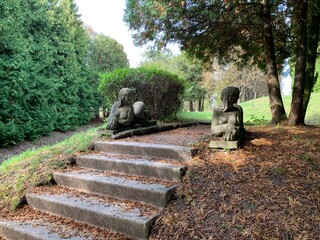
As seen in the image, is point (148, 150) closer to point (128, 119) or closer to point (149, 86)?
point (128, 119)

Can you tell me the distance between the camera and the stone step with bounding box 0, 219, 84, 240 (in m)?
2.89

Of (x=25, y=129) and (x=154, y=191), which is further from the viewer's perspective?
(x=25, y=129)

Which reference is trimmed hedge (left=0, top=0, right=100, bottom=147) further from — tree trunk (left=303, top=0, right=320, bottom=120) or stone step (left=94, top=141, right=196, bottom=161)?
Result: tree trunk (left=303, top=0, right=320, bottom=120)

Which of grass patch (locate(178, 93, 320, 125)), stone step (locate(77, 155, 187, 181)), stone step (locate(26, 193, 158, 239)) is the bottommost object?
stone step (locate(26, 193, 158, 239))

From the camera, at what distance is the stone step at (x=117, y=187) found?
10.4 ft

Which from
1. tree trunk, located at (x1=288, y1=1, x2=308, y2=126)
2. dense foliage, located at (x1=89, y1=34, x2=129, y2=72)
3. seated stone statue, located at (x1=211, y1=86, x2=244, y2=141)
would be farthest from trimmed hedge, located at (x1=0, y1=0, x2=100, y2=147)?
tree trunk, located at (x1=288, y1=1, x2=308, y2=126)

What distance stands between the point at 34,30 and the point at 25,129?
479 cm

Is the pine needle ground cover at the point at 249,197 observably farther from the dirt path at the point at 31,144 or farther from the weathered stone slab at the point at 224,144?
the dirt path at the point at 31,144

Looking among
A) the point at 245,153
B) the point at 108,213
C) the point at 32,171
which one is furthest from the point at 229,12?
the point at 32,171

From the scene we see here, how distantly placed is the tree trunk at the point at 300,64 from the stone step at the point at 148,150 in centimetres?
309

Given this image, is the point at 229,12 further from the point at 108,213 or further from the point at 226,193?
the point at 108,213

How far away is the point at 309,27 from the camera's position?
5996 mm

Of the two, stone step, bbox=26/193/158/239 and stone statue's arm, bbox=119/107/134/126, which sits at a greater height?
stone statue's arm, bbox=119/107/134/126

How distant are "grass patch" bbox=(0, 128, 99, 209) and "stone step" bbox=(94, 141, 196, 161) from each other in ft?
1.46
